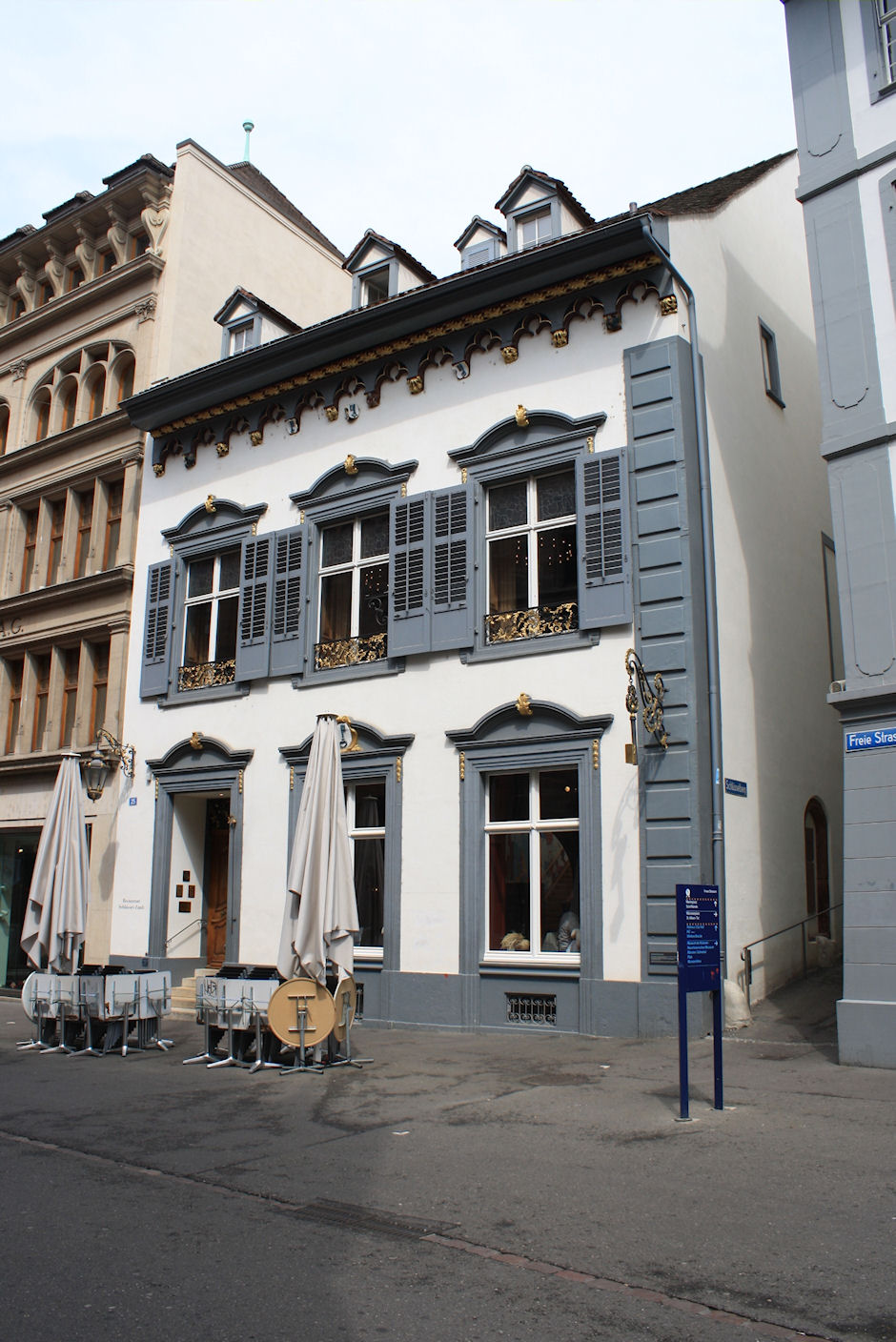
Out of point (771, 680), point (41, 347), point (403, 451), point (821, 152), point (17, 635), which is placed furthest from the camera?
point (41, 347)

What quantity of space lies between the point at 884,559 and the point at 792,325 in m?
8.42

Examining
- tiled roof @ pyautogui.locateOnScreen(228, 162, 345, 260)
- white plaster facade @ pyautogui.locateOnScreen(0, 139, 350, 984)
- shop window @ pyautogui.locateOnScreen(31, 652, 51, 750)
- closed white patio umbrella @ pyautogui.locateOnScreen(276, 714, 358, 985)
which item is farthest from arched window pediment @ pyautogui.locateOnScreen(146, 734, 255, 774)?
tiled roof @ pyautogui.locateOnScreen(228, 162, 345, 260)

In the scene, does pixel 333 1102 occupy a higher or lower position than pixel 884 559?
lower

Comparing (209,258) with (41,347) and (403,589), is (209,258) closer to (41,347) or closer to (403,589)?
(41,347)

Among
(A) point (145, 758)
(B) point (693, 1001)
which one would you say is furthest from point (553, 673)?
(A) point (145, 758)

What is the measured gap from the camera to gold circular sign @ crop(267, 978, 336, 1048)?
1070cm

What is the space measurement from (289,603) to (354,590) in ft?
3.70

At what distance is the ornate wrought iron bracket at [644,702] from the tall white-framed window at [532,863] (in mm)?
1319

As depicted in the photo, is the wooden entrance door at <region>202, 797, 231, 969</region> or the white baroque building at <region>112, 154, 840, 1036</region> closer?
the white baroque building at <region>112, 154, 840, 1036</region>

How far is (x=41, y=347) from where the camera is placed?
911 inches

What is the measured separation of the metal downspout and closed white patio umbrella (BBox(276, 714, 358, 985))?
13.4ft

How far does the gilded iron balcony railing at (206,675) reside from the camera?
1727 centimetres

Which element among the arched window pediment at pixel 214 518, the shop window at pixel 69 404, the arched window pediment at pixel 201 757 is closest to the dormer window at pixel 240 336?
the arched window pediment at pixel 214 518

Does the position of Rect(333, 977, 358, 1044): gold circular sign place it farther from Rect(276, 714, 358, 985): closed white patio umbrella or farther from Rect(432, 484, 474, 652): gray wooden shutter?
Rect(432, 484, 474, 652): gray wooden shutter
